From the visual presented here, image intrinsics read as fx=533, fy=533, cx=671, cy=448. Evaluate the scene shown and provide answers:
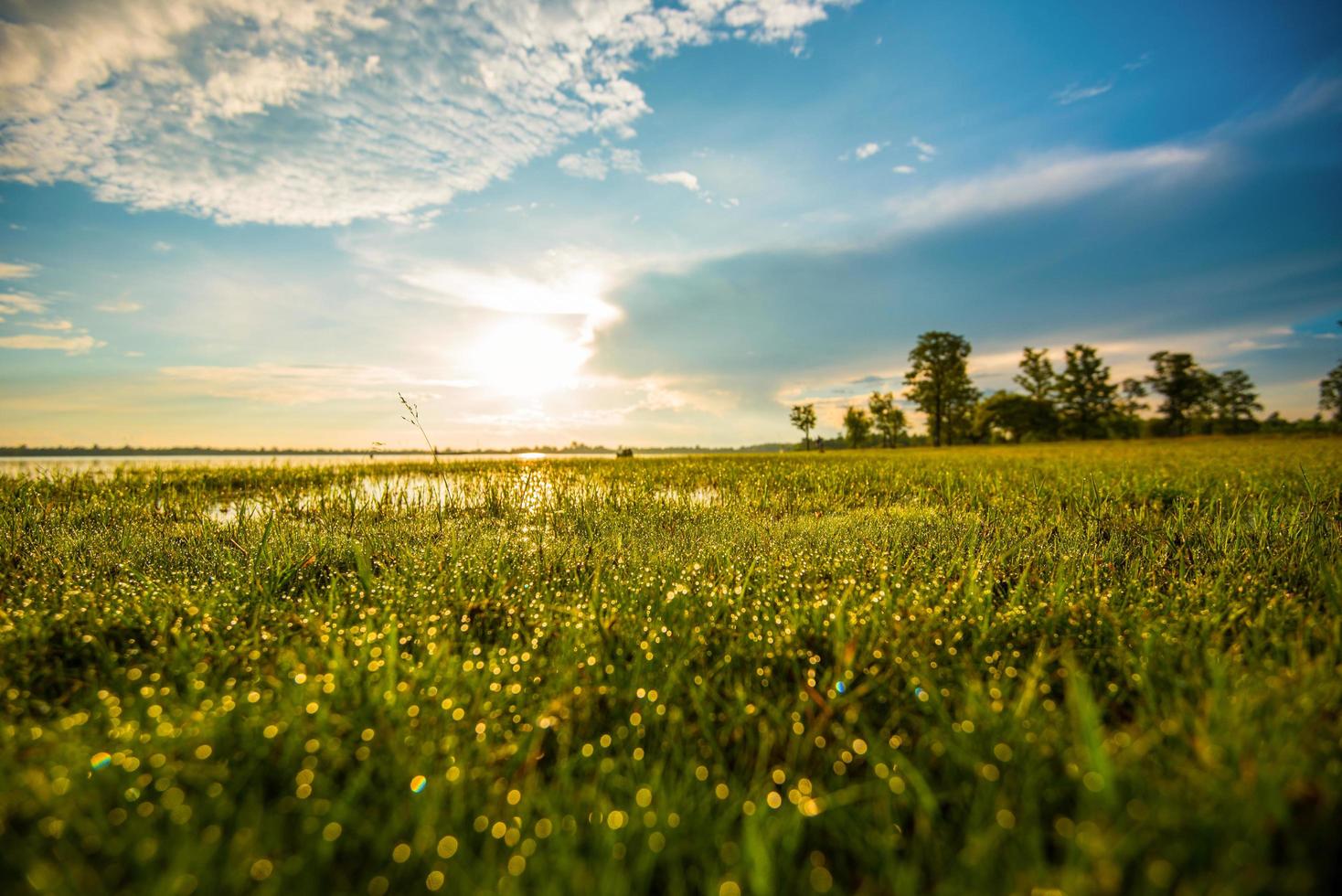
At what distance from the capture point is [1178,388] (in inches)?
3031

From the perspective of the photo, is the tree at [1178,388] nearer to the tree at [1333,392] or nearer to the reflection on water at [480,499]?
the tree at [1333,392]

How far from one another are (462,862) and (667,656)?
1260mm

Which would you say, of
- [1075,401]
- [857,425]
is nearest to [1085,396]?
[1075,401]

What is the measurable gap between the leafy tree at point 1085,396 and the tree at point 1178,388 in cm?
1396

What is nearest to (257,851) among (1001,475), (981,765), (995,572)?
(981,765)

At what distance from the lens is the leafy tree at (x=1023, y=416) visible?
72.6m

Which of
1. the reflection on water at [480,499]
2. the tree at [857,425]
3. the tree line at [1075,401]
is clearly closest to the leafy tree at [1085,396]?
the tree line at [1075,401]

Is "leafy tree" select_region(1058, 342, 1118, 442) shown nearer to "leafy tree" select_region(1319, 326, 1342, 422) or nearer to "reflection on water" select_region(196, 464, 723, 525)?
"leafy tree" select_region(1319, 326, 1342, 422)

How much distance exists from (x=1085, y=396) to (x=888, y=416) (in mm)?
26313

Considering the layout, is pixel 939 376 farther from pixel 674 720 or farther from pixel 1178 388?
pixel 674 720

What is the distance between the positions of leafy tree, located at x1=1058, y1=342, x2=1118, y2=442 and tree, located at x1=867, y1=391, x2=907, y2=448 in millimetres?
22062

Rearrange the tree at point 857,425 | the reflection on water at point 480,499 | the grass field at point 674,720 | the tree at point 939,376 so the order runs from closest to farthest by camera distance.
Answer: the grass field at point 674,720
the reflection on water at point 480,499
the tree at point 939,376
the tree at point 857,425

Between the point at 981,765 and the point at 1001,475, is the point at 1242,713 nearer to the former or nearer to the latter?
the point at 981,765

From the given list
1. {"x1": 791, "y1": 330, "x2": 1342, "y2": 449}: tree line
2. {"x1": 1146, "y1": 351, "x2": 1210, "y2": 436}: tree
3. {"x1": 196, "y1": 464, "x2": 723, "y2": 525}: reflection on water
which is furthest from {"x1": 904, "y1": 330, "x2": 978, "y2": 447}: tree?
{"x1": 196, "y1": 464, "x2": 723, "y2": 525}: reflection on water
